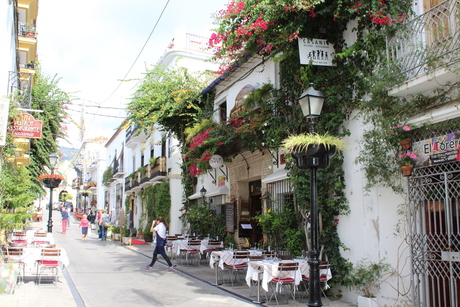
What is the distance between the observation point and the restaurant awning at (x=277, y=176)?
1072cm

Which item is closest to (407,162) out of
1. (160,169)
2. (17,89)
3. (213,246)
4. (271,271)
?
(271,271)

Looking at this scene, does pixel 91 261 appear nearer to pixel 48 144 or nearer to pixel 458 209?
pixel 48 144

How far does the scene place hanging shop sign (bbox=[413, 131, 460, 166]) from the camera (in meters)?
6.42

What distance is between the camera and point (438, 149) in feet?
22.1

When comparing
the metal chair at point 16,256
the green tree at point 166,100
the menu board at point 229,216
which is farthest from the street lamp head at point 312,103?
the green tree at point 166,100

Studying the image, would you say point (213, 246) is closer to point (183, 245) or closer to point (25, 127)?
point (183, 245)

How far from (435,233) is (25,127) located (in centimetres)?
953

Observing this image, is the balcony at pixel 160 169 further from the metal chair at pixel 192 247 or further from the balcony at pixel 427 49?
the balcony at pixel 427 49

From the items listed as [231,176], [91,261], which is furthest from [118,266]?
[231,176]

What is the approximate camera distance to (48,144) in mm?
18859

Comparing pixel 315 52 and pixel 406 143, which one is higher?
pixel 315 52

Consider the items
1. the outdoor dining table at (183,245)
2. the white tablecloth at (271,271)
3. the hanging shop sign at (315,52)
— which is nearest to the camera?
the white tablecloth at (271,271)

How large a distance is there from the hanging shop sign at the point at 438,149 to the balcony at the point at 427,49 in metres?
0.87

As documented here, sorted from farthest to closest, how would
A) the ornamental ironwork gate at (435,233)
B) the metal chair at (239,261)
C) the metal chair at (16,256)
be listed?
1. the metal chair at (239,261)
2. the metal chair at (16,256)
3. the ornamental ironwork gate at (435,233)
